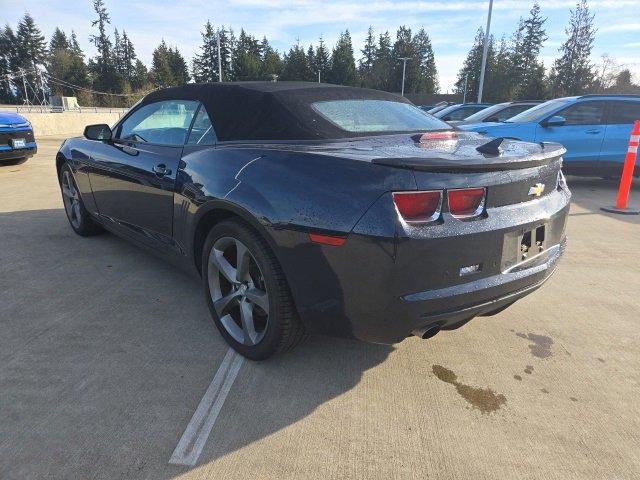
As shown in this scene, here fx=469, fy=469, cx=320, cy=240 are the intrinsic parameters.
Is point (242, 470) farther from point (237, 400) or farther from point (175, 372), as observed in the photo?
point (175, 372)

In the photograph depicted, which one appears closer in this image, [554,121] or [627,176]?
[627,176]

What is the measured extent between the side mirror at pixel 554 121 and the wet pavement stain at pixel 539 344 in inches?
223

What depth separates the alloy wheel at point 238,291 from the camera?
247 centimetres

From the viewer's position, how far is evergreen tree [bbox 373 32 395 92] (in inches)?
3548

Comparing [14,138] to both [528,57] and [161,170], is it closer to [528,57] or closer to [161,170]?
[161,170]

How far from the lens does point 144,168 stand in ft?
10.6

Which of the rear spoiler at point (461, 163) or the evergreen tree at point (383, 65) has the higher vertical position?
the evergreen tree at point (383, 65)

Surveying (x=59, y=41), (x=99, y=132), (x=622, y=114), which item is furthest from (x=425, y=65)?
(x=99, y=132)

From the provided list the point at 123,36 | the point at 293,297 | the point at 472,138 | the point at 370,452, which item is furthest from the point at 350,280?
the point at 123,36

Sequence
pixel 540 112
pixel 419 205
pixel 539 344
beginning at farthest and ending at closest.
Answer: pixel 540 112 → pixel 539 344 → pixel 419 205

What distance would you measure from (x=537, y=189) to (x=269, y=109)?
59.0 inches

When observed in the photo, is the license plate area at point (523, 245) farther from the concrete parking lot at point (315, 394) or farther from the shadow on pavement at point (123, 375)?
the shadow on pavement at point (123, 375)

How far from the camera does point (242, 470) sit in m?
1.85

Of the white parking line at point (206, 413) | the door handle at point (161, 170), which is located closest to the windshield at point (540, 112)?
the door handle at point (161, 170)
